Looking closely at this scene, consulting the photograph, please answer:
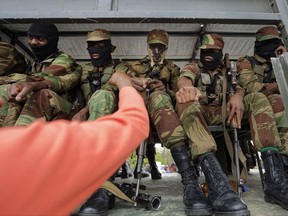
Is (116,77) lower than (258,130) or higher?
higher

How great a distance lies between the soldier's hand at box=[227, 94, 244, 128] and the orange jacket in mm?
1783

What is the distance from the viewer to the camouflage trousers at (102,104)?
6.48 ft

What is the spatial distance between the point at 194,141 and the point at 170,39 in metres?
2.06

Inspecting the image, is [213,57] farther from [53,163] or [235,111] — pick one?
[53,163]

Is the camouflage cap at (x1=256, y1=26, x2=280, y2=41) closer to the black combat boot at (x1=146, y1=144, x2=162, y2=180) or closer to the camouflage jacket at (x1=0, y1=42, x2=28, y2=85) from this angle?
the black combat boot at (x1=146, y1=144, x2=162, y2=180)

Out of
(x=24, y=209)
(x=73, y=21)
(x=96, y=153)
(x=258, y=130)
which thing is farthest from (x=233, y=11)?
(x=24, y=209)

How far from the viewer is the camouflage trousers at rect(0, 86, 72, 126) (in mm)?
1986

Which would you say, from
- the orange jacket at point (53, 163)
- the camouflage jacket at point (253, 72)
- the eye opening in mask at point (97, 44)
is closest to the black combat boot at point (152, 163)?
the eye opening in mask at point (97, 44)

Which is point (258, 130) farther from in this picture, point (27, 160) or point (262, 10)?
point (27, 160)

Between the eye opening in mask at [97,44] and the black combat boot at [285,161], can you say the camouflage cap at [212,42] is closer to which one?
the eye opening in mask at [97,44]

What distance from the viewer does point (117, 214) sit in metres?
1.71

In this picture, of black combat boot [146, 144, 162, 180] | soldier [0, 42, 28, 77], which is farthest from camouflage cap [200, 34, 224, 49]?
soldier [0, 42, 28, 77]

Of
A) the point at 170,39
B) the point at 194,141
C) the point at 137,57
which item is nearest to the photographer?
the point at 194,141

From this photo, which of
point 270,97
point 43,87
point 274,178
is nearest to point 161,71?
point 270,97
